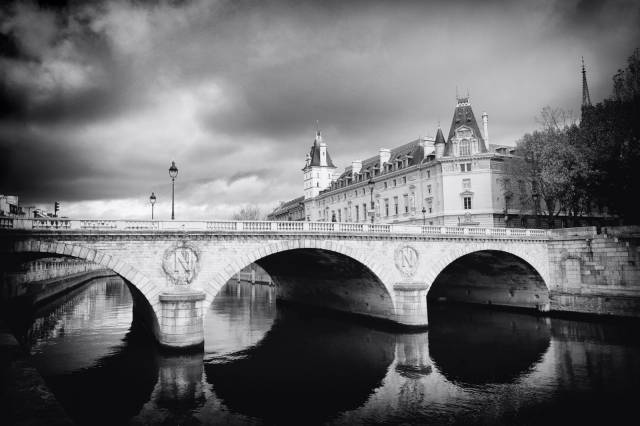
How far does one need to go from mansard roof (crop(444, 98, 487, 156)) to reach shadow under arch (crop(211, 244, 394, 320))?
2840cm

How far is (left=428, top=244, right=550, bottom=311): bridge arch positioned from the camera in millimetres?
37562

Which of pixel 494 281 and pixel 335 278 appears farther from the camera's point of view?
pixel 494 281

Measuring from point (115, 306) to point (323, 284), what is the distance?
24.5 metres

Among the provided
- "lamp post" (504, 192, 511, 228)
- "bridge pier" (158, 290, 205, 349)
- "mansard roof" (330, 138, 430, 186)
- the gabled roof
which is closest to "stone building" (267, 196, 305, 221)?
the gabled roof

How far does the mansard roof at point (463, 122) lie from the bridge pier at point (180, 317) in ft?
145

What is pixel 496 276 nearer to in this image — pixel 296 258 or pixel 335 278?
pixel 335 278

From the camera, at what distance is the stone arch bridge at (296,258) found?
22969mm

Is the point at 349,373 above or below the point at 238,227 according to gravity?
below

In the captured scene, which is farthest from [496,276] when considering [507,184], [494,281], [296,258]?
[296,258]

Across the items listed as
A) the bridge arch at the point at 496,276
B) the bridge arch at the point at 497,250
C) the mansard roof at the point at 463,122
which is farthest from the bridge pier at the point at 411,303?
the mansard roof at the point at 463,122

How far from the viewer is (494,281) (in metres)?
43.0

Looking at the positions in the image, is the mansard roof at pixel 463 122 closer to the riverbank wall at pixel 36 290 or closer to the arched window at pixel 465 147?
the arched window at pixel 465 147

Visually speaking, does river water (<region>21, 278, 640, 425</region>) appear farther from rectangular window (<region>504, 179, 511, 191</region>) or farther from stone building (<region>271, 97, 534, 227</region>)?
rectangular window (<region>504, 179, 511, 191</region>)

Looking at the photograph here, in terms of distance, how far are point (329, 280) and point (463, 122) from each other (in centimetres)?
3221
